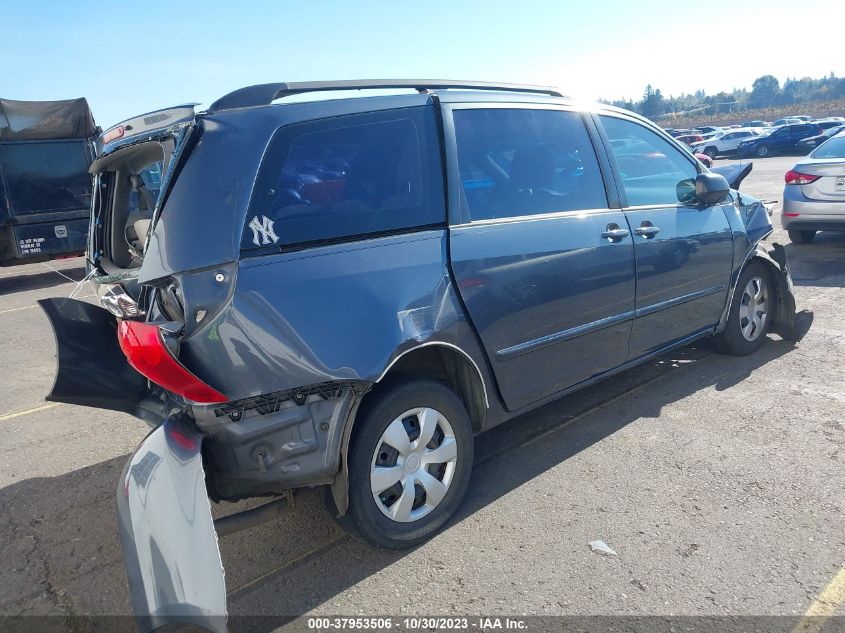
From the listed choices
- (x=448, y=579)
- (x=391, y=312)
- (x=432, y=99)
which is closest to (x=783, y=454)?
(x=448, y=579)

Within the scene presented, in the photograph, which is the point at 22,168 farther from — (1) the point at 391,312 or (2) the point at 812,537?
(2) the point at 812,537

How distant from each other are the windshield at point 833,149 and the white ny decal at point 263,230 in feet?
28.4

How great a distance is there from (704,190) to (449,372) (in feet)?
7.97

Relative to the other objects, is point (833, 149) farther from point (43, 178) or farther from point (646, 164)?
point (43, 178)

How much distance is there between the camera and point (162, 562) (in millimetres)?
2268

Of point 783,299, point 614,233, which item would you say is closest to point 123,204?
point 614,233

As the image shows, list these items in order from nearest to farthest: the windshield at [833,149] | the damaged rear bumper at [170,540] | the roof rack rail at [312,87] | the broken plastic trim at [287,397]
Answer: the damaged rear bumper at [170,540] < the broken plastic trim at [287,397] < the roof rack rail at [312,87] < the windshield at [833,149]

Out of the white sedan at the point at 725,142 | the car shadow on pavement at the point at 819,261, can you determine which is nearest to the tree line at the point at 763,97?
the white sedan at the point at 725,142

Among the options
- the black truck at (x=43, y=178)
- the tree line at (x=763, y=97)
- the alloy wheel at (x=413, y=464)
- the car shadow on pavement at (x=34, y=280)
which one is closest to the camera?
the alloy wheel at (x=413, y=464)

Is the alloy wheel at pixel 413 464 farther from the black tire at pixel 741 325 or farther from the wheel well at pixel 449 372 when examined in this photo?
the black tire at pixel 741 325

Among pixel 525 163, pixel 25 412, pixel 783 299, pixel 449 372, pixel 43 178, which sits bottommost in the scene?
pixel 25 412

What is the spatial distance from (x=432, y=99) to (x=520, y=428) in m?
2.10

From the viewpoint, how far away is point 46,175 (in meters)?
11.8

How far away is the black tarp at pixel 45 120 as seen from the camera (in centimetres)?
1142
